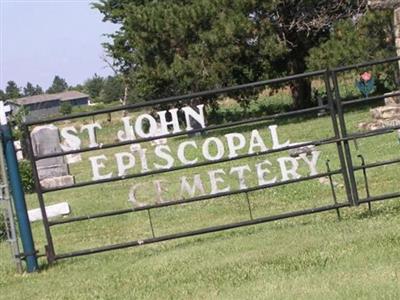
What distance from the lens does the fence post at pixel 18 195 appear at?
6.99m

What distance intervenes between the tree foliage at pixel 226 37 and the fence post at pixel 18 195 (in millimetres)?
21973

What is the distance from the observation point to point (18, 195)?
23.1ft

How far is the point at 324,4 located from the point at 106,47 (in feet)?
86.8

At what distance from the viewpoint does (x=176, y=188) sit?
42.5ft

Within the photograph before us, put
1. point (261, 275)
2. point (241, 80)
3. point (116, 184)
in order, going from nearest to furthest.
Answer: point (261, 275)
point (116, 184)
point (241, 80)

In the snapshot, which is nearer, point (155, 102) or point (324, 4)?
point (155, 102)

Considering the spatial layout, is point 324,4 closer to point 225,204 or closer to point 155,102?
point 225,204

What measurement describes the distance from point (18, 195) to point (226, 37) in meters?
22.6

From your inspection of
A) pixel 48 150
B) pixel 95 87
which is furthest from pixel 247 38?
pixel 95 87

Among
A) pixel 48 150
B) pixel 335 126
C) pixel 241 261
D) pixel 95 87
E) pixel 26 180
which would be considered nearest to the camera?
pixel 241 261

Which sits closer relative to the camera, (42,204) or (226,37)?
(42,204)

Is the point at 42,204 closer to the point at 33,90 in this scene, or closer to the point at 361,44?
the point at 361,44

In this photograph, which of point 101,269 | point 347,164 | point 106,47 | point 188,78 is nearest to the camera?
point 101,269

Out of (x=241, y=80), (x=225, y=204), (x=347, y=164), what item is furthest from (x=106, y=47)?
(x=347, y=164)
